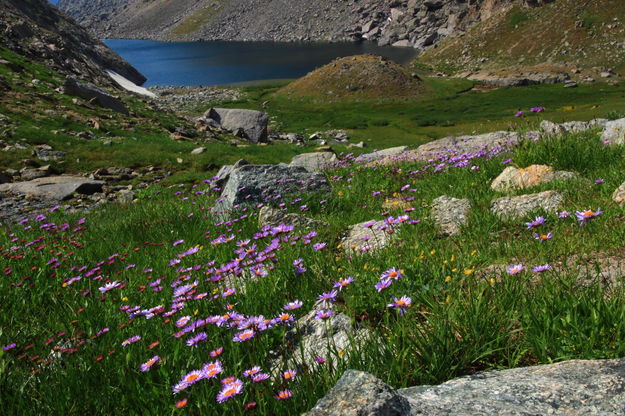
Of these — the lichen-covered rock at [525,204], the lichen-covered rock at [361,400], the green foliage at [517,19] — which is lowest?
the lichen-covered rock at [525,204]

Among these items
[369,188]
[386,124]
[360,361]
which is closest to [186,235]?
[369,188]

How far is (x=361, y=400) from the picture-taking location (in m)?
1.71

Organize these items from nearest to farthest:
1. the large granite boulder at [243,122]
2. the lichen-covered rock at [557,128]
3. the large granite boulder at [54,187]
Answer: the lichen-covered rock at [557,128] < the large granite boulder at [54,187] < the large granite boulder at [243,122]

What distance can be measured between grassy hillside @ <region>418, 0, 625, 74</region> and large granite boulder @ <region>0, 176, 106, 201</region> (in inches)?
3971

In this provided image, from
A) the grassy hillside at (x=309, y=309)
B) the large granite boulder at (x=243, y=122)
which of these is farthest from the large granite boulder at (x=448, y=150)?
the large granite boulder at (x=243, y=122)

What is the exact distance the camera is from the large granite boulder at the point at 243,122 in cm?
4122

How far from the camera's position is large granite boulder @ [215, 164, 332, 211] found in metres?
8.86

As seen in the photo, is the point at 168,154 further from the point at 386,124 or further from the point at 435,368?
the point at 386,124

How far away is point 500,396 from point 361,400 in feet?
2.08

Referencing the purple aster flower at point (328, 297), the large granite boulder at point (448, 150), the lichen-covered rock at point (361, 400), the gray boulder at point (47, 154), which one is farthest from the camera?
the gray boulder at point (47, 154)

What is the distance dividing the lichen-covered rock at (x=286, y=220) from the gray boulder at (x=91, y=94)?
31.0 m

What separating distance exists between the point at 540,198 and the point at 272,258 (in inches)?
160

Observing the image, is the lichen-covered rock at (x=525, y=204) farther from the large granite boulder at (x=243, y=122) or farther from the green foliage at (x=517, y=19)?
the green foliage at (x=517, y=19)

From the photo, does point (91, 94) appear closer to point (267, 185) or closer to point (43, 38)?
point (43, 38)
